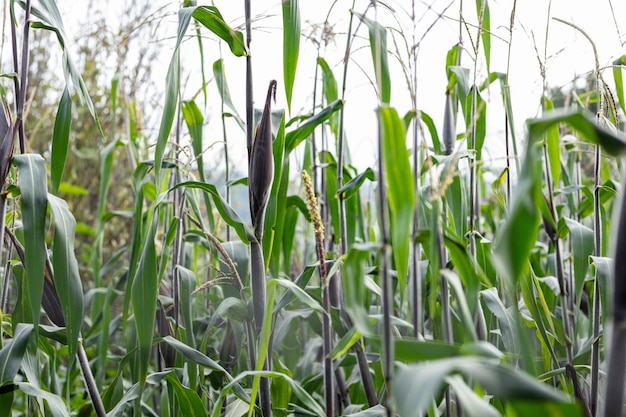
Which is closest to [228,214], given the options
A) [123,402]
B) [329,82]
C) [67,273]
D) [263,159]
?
[263,159]

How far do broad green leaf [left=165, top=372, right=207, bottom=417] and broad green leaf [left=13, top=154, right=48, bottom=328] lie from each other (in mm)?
232

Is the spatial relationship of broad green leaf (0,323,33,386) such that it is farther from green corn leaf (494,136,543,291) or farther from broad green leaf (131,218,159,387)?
green corn leaf (494,136,543,291)

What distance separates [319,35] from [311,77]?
0.68 feet

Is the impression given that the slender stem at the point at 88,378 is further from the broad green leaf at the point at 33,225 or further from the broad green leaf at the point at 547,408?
the broad green leaf at the point at 547,408

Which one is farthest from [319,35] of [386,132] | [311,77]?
[386,132]

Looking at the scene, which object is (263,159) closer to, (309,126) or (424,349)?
(309,126)

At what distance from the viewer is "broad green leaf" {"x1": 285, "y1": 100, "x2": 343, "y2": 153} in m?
0.92

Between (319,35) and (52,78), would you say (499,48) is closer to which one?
(319,35)

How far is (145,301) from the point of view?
84 cm

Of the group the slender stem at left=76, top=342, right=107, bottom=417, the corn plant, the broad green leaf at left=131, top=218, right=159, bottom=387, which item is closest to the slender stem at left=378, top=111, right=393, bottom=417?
the corn plant

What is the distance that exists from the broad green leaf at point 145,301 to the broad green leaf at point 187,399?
58 mm

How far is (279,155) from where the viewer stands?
878 millimetres

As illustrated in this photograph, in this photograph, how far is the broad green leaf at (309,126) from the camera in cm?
92

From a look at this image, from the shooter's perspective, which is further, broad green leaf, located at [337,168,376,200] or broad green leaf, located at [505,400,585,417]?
broad green leaf, located at [337,168,376,200]
